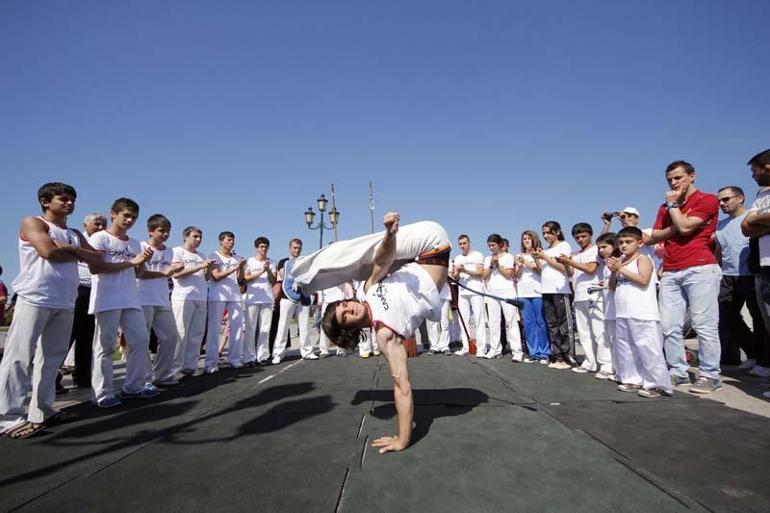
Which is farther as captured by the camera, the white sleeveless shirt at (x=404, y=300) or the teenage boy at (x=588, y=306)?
the teenage boy at (x=588, y=306)

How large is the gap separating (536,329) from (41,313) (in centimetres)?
658

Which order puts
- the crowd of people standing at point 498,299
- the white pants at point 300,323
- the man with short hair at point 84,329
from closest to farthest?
the crowd of people standing at point 498,299
the man with short hair at point 84,329
the white pants at point 300,323

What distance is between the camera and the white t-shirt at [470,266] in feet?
24.5

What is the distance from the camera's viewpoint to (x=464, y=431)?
293 cm

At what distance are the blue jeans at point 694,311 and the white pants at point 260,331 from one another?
6226 mm

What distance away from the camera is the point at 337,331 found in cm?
320

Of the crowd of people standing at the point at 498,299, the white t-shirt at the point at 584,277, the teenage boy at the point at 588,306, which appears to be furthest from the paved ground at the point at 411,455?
the white t-shirt at the point at 584,277

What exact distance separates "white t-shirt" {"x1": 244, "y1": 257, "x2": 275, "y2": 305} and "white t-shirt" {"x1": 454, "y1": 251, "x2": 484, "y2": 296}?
3887mm

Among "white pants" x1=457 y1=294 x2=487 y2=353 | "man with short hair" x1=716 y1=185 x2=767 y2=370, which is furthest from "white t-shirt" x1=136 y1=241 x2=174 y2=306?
"man with short hair" x1=716 y1=185 x2=767 y2=370

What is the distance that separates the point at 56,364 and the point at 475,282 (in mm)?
6539

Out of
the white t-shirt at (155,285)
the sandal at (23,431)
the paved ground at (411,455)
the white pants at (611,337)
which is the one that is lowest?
the paved ground at (411,455)

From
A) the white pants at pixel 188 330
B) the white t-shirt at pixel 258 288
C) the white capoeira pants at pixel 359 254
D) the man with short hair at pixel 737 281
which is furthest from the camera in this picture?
the white t-shirt at pixel 258 288

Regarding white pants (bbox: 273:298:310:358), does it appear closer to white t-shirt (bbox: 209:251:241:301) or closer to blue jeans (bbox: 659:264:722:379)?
white t-shirt (bbox: 209:251:241:301)

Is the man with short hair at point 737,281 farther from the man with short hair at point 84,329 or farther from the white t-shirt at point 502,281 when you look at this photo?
the man with short hair at point 84,329
